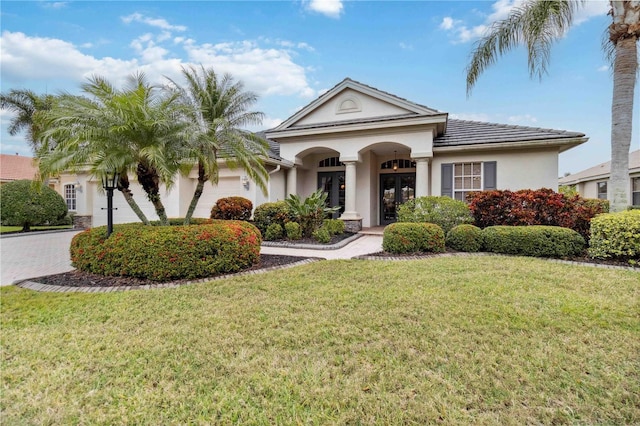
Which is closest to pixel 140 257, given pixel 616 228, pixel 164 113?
pixel 164 113

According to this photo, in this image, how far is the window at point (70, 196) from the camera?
18.2 m

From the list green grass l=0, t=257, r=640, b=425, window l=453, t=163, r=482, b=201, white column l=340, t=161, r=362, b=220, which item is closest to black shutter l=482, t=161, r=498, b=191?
window l=453, t=163, r=482, b=201

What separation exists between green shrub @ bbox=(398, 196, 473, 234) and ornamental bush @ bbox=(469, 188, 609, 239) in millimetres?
513

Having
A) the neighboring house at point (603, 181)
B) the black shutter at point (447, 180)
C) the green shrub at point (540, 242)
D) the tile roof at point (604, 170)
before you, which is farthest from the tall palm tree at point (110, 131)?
the tile roof at point (604, 170)

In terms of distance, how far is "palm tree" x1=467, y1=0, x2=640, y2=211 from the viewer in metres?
8.10

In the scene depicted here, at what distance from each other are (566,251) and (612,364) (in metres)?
6.03

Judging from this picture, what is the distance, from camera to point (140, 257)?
6156 millimetres

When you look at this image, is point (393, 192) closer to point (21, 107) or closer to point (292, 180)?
point (292, 180)

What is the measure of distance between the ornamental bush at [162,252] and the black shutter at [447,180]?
9.39 m

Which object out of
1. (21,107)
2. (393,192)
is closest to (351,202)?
(393,192)

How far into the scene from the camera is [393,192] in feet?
52.3

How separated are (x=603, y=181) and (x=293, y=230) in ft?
82.5

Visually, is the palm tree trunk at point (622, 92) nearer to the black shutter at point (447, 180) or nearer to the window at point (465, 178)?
the window at point (465, 178)

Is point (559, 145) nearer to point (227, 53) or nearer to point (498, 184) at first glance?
point (498, 184)
